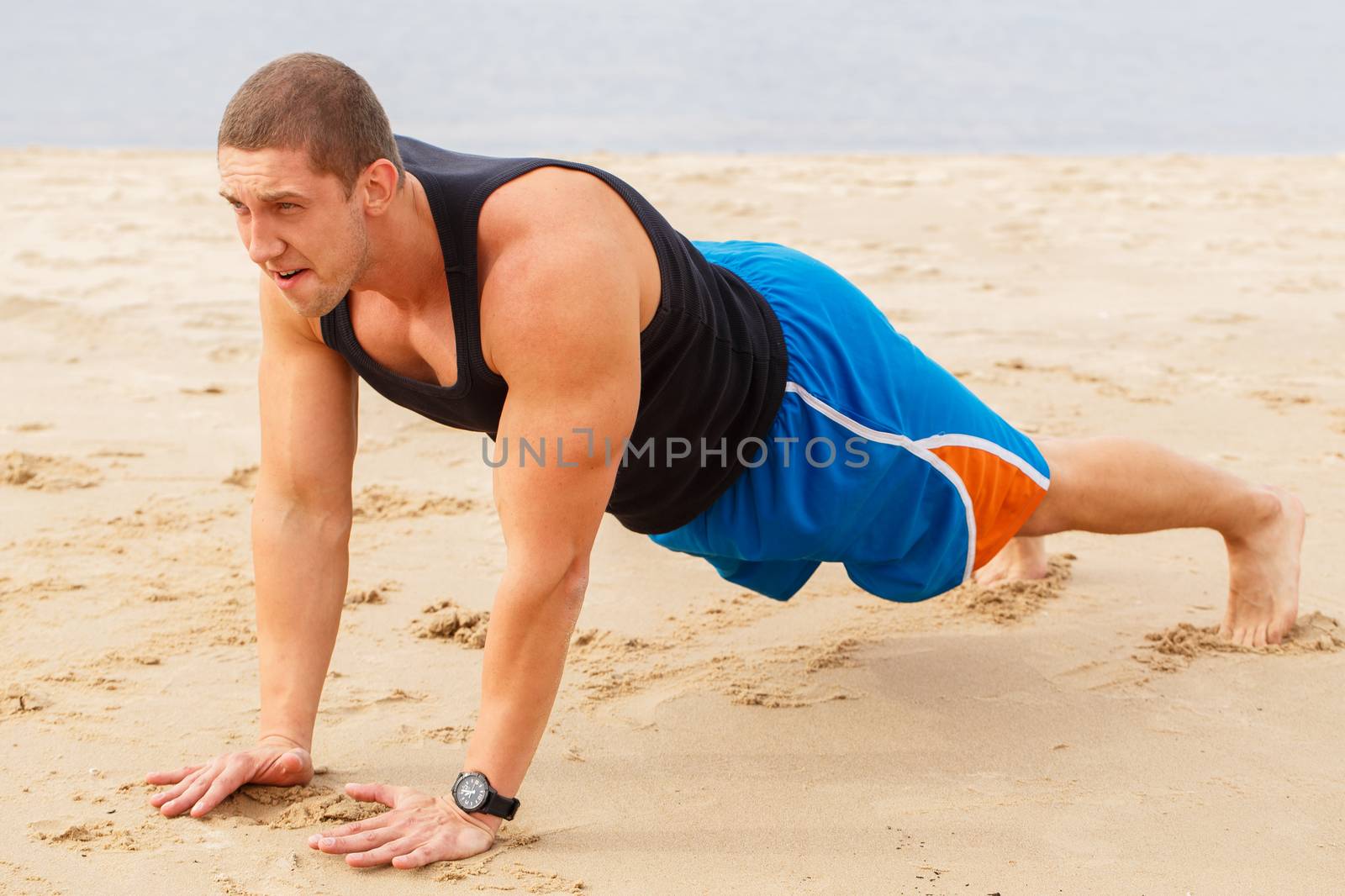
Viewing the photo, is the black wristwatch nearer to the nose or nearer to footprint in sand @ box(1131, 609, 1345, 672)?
the nose

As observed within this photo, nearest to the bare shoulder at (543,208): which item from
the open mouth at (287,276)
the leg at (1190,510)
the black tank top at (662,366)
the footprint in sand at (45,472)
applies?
the black tank top at (662,366)

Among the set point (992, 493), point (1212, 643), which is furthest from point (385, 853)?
point (1212, 643)

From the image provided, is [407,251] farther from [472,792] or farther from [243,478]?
[243,478]

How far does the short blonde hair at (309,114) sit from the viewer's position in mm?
1824

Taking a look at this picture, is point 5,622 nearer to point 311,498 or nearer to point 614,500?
point 311,498

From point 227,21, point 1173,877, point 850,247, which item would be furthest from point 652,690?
point 227,21

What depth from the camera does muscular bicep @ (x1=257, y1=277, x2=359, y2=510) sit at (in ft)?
7.48

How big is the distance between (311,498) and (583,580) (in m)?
0.58

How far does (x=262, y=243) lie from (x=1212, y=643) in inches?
82.5

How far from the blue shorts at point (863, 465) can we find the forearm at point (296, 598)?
0.62m

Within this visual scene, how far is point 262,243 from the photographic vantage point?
1885 mm

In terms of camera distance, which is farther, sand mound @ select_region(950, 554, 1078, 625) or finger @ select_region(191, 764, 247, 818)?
sand mound @ select_region(950, 554, 1078, 625)

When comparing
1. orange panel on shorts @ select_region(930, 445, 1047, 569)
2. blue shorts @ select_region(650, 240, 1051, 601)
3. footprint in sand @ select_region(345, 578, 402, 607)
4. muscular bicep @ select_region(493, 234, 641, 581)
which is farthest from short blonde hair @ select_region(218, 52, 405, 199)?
footprint in sand @ select_region(345, 578, 402, 607)

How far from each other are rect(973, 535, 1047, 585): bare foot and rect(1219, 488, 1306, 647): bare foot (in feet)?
1.44
